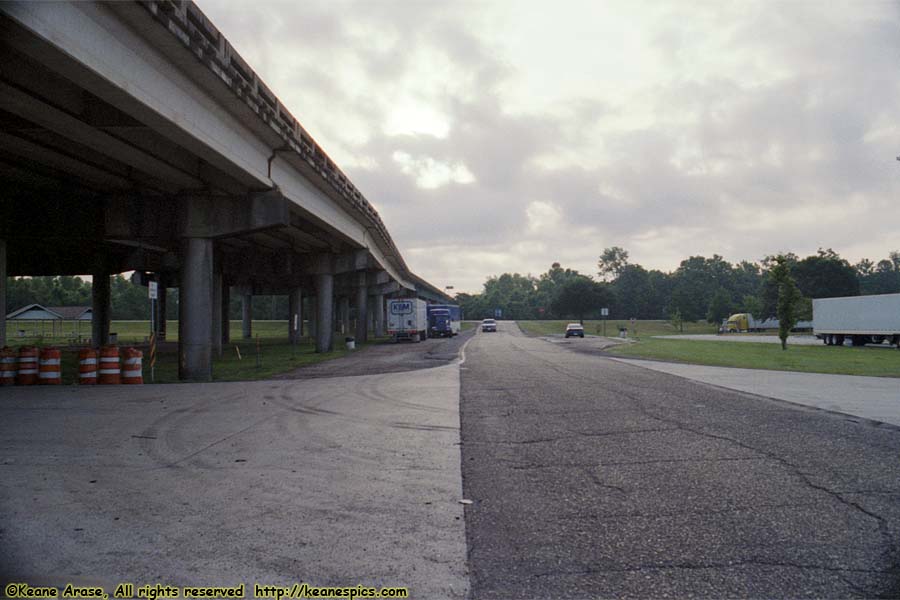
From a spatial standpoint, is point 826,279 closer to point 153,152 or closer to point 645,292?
point 645,292

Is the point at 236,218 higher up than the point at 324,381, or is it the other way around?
the point at 236,218

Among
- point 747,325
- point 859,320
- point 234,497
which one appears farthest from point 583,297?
point 234,497

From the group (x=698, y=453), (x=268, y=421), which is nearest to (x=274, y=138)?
(x=268, y=421)

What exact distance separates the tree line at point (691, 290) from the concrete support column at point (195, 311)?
207 ft

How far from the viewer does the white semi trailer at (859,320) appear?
120ft

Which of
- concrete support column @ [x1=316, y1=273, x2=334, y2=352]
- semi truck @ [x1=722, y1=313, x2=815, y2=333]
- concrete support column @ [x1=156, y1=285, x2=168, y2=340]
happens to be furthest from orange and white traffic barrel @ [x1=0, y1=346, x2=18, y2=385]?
semi truck @ [x1=722, y1=313, x2=815, y2=333]

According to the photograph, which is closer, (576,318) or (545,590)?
(545,590)

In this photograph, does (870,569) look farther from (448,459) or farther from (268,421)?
(268,421)

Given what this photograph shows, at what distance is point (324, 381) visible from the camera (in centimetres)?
1769

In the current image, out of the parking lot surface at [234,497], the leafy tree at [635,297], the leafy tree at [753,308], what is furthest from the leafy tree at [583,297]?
the parking lot surface at [234,497]

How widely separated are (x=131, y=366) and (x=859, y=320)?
42.3m

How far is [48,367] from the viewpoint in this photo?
17156 millimetres

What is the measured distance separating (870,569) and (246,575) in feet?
14.1

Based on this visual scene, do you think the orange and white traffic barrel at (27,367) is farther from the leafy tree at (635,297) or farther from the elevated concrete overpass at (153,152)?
the leafy tree at (635,297)
